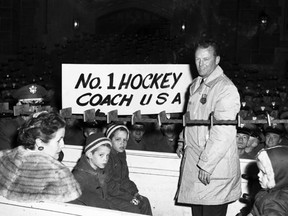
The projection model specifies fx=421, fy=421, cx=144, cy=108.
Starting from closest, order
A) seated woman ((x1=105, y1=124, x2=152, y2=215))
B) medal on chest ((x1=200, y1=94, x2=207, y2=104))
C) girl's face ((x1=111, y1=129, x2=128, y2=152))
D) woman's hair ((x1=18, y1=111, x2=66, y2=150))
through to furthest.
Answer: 1. woman's hair ((x1=18, y1=111, x2=66, y2=150))
2. medal on chest ((x1=200, y1=94, x2=207, y2=104))
3. seated woman ((x1=105, y1=124, x2=152, y2=215))
4. girl's face ((x1=111, y1=129, x2=128, y2=152))

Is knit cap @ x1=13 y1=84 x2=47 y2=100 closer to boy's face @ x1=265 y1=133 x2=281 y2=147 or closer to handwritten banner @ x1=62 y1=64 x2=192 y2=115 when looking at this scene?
handwritten banner @ x1=62 y1=64 x2=192 y2=115

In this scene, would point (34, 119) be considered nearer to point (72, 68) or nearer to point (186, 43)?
point (72, 68)

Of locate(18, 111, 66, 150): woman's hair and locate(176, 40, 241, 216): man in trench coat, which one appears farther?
locate(176, 40, 241, 216): man in trench coat

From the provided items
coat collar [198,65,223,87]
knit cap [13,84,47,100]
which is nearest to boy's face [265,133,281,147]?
coat collar [198,65,223,87]

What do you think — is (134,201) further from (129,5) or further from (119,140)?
(129,5)

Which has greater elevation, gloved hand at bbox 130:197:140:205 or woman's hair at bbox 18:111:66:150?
woman's hair at bbox 18:111:66:150

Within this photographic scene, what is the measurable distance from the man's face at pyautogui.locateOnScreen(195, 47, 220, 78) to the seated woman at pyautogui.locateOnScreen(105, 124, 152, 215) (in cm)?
116

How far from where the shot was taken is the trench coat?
2762 millimetres

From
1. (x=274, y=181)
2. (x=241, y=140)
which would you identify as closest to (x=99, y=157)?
(x=274, y=181)

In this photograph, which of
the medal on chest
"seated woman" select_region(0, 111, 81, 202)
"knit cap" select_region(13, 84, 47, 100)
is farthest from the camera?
"knit cap" select_region(13, 84, 47, 100)

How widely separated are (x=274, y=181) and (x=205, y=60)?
1001mm

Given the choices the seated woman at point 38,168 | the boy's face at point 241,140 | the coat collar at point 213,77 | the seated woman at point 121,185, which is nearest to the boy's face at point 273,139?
the boy's face at point 241,140

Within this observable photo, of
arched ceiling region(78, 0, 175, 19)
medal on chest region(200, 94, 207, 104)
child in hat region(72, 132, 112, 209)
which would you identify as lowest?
child in hat region(72, 132, 112, 209)

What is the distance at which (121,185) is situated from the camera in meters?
3.58
